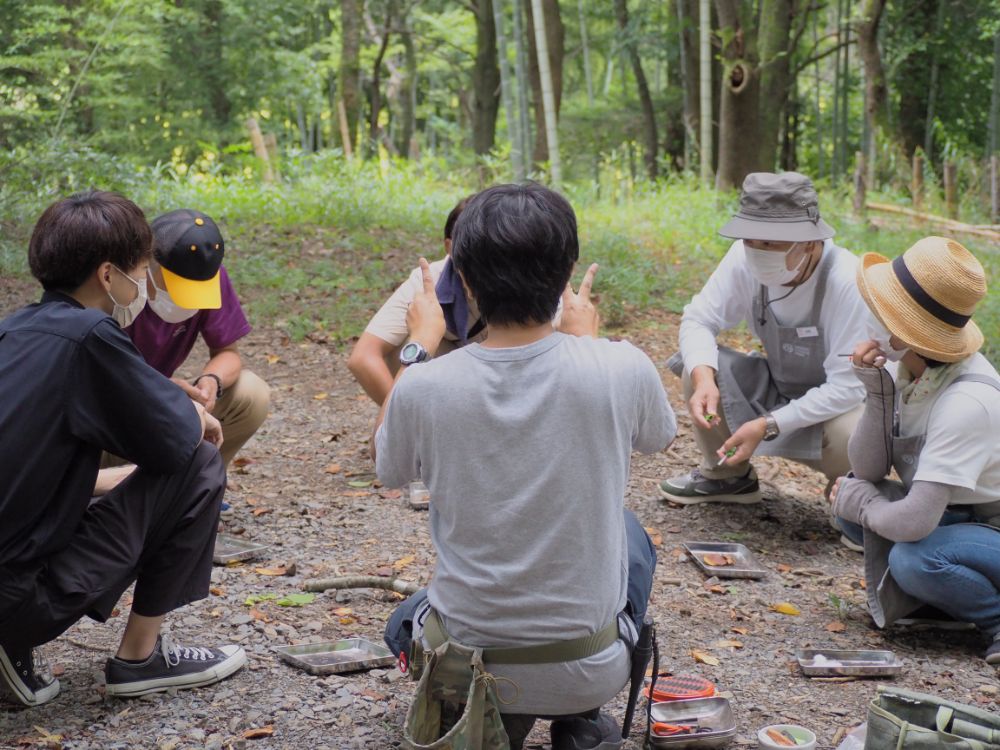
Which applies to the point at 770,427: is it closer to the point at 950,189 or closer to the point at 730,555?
the point at 730,555

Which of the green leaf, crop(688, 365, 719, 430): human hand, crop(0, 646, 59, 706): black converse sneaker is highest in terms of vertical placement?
crop(688, 365, 719, 430): human hand

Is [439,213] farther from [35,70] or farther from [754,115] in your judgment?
[35,70]

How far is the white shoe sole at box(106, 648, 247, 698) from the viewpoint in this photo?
2932 millimetres

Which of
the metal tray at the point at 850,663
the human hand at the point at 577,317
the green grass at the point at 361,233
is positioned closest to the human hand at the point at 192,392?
the human hand at the point at 577,317

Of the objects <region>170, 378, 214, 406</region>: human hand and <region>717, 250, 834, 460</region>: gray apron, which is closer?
<region>170, 378, 214, 406</region>: human hand

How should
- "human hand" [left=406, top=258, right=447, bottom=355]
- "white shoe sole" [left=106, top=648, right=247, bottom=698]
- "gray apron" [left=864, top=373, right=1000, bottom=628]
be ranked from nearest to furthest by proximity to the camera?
"human hand" [left=406, top=258, right=447, bottom=355], "white shoe sole" [left=106, top=648, right=247, bottom=698], "gray apron" [left=864, top=373, right=1000, bottom=628]

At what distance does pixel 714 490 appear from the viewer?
194 inches

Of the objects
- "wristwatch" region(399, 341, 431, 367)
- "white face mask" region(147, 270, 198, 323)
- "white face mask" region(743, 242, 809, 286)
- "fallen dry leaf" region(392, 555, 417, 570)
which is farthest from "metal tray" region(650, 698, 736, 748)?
"white face mask" region(147, 270, 198, 323)

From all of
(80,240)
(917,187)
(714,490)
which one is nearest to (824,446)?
(714,490)

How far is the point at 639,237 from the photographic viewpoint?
1017cm

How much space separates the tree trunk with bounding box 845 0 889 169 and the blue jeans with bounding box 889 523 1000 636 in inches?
462

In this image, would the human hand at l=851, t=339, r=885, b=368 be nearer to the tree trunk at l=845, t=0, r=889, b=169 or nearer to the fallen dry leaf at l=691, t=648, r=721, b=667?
the fallen dry leaf at l=691, t=648, r=721, b=667

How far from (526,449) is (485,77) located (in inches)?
620

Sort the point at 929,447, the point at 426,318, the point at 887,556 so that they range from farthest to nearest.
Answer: the point at 887,556 < the point at 929,447 < the point at 426,318
